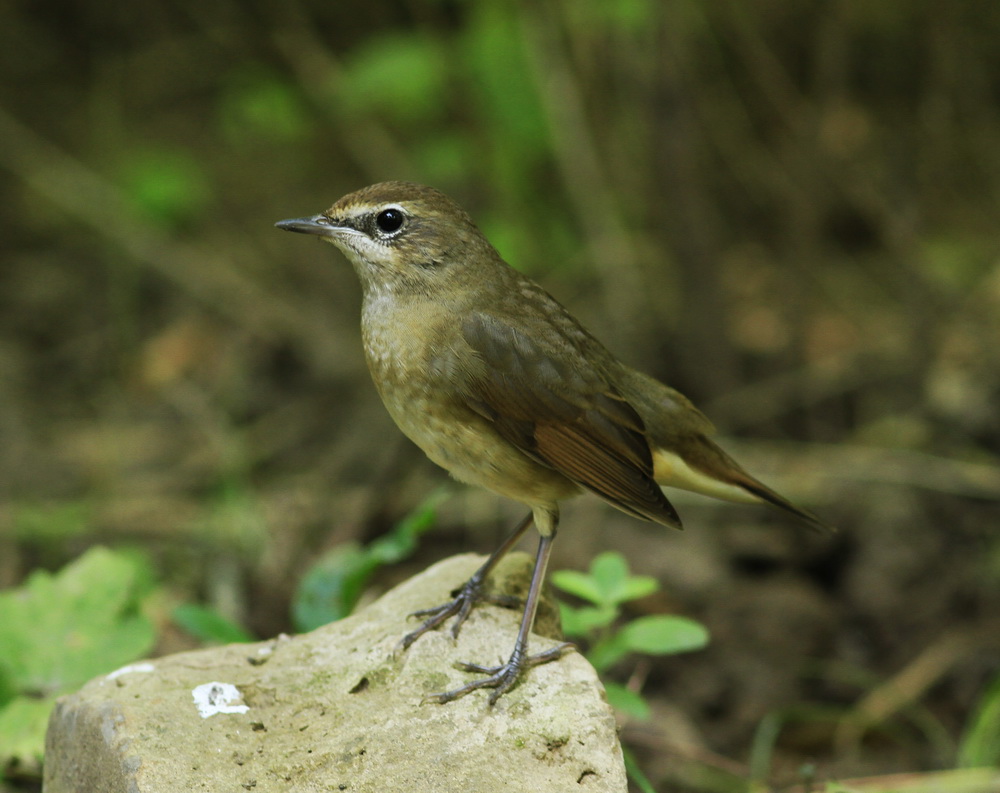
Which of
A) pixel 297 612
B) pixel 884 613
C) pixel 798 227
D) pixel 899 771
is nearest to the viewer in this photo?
pixel 297 612

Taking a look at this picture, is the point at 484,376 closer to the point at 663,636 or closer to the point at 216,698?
the point at 663,636

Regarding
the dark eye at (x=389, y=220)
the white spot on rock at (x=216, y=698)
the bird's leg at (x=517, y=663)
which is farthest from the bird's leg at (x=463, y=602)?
the dark eye at (x=389, y=220)

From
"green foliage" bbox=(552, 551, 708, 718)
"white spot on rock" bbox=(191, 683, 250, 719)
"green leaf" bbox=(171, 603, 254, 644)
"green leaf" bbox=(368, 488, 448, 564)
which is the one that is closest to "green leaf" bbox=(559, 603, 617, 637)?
"green foliage" bbox=(552, 551, 708, 718)

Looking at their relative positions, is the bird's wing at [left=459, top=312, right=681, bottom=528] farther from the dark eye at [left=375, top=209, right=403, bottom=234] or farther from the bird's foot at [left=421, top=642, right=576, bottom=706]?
the bird's foot at [left=421, top=642, right=576, bottom=706]

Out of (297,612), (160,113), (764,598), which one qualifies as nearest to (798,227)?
(764,598)

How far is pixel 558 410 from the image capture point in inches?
143

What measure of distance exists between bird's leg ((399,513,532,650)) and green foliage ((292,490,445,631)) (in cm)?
39

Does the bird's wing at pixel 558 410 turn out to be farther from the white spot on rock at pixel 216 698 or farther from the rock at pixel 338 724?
the white spot on rock at pixel 216 698

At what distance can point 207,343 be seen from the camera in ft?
26.7

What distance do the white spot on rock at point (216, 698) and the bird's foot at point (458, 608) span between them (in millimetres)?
505

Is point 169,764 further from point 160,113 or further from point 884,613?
point 160,113

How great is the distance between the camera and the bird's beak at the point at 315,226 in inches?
146

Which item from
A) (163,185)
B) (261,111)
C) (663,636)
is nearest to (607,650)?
(663,636)

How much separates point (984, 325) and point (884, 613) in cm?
258
